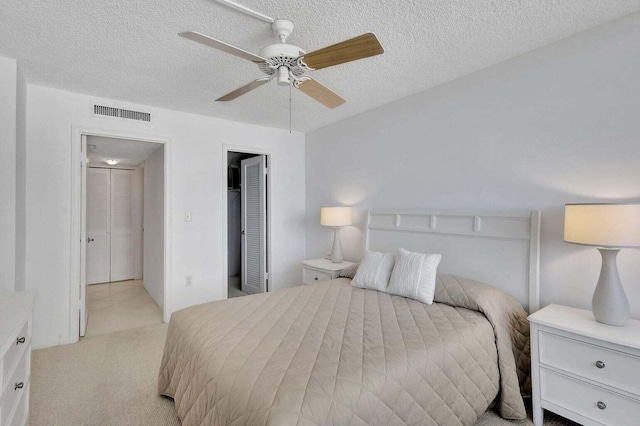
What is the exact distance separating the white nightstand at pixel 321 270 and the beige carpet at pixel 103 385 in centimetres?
169

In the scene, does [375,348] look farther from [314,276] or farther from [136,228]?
[136,228]

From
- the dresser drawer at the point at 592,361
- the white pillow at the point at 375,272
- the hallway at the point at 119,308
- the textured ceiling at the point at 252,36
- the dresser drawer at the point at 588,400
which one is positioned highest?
the textured ceiling at the point at 252,36

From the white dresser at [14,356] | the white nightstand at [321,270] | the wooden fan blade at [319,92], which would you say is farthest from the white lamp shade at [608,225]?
the white dresser at [14,356]

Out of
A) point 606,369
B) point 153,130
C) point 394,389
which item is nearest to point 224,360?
point 394,389

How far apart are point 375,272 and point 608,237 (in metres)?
1.55

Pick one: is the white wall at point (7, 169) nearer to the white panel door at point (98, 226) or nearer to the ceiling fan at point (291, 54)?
the ceiling fan at point (291, 54)

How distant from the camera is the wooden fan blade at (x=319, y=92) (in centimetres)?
204

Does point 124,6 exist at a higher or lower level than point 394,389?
higher

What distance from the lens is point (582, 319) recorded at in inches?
72.3

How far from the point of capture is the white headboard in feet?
7.47

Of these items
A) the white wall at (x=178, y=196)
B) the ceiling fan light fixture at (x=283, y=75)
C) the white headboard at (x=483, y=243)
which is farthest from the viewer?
the white wall at (x=178, y=196)

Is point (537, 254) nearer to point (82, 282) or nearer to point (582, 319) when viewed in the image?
point (582, 319)

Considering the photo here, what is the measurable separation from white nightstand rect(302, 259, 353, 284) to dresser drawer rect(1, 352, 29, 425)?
96.4 inches

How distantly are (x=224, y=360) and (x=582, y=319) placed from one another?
2023mm
